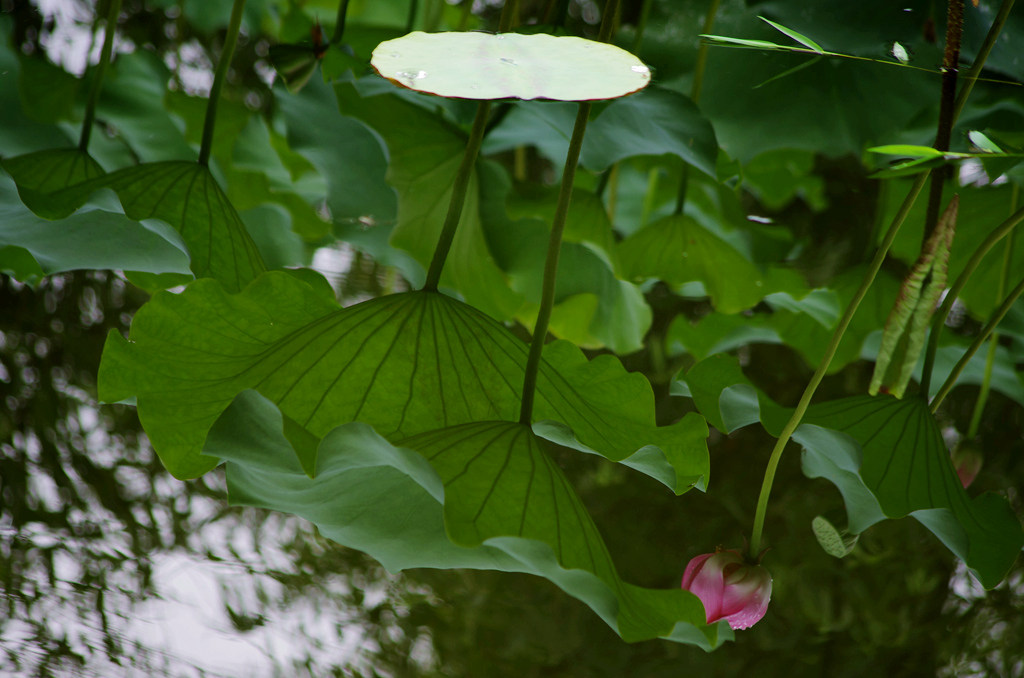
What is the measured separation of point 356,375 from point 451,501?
1.7 inches

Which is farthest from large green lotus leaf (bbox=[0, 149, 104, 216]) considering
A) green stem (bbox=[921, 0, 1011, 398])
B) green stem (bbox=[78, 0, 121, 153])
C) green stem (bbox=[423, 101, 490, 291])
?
green stem (bbox=[921, 0, 1011, 398])

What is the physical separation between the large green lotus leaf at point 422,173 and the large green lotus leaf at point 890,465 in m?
0.13

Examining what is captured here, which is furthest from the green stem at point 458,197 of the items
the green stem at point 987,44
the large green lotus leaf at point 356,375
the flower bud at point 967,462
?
the flower bud at point 967,462

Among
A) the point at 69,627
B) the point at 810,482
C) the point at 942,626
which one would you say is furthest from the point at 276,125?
the point at 942,626

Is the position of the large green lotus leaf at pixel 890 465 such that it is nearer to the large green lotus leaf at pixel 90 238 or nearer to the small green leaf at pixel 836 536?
the small green leaf at pixel 836 536

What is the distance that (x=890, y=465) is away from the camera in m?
0.18

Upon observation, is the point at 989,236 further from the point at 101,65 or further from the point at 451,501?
the point at 101,65

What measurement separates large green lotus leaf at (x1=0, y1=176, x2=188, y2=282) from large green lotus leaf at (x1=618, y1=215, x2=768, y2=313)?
6.7 inches

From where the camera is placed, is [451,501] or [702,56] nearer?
[451,501]

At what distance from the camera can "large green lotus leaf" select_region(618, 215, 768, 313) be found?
293 mm

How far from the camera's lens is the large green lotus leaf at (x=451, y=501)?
0.12 m

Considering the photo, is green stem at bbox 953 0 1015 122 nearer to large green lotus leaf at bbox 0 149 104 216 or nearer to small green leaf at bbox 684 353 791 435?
small green leaf at bbox 684 353 791 435

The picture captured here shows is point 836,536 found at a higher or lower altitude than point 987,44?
lower

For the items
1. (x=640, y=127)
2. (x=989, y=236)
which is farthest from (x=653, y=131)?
(x=989, y=236)
